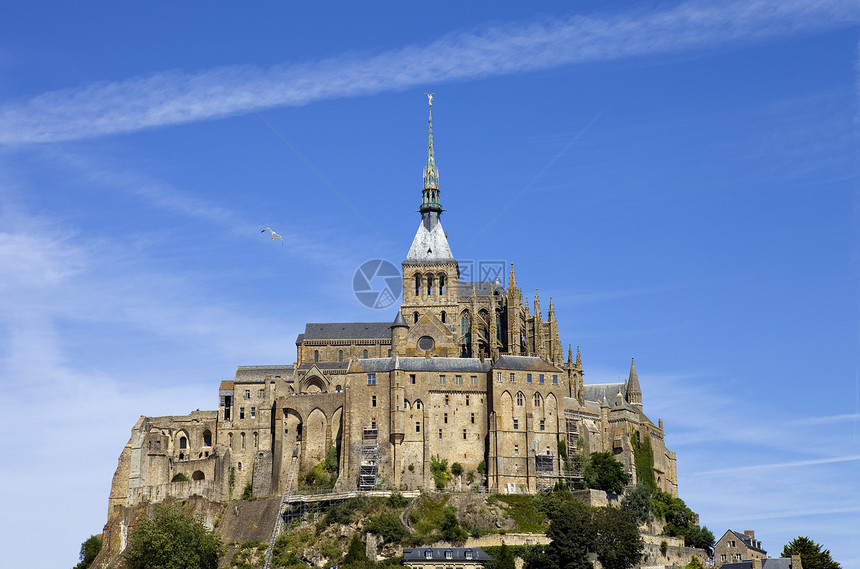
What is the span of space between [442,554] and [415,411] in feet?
59.2

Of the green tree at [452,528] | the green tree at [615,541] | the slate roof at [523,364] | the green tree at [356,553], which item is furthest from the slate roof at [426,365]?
the green tree at [615,541]

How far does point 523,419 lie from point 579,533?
18.3 meters

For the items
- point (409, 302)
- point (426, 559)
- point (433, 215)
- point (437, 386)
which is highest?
point (433, 215)

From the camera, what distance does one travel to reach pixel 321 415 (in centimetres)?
11750

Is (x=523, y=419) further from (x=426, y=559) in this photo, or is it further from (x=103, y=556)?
(x=103, y=556)

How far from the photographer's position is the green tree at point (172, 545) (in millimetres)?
101625

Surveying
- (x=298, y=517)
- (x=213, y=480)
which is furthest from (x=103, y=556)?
(x=298, y=517)

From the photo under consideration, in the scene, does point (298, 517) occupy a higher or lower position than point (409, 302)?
lower

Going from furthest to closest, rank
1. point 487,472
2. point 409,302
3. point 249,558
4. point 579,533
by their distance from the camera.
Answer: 1. point 409,302
2. point 487,472
3. point 249,558
4. point 579,533

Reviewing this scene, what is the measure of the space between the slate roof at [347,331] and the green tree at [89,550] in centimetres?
2696

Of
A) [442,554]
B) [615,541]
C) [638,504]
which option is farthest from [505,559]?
[638,504]

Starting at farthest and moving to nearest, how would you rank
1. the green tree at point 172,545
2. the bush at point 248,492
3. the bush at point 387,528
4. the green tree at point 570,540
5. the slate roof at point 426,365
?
1. the bush at point 248,492
2. the slate roof at point 426,365
3. the bush at point 387,528
4. the green tree at point 172,545
5. the green tree at point 570,540

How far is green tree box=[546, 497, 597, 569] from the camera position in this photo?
3787 inches

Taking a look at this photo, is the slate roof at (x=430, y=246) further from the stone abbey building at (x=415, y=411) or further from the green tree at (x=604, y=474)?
the green tree at (x=604, y=474)
